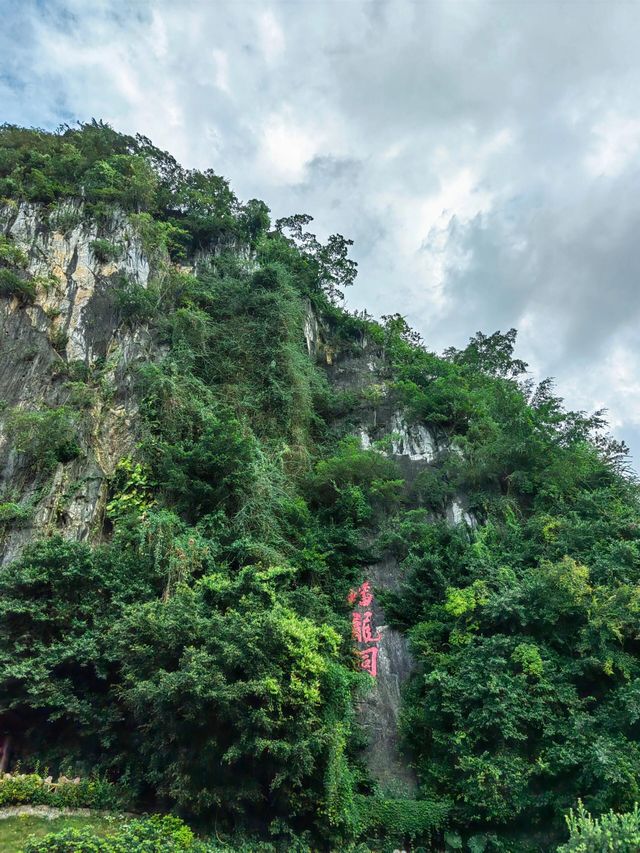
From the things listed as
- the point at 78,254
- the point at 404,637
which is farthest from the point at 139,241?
the point at 404,637

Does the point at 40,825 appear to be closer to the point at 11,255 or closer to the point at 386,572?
the point at 386,572

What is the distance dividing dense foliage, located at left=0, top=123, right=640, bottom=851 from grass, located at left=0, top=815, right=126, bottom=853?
2.04 ft

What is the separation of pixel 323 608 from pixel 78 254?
12486 mm

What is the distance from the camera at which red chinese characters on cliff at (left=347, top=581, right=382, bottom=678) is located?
983 cm

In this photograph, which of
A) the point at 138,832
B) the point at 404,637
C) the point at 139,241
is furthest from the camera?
the point at 139,241

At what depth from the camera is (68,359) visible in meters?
12.7

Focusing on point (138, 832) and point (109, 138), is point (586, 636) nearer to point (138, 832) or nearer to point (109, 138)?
point (138, 832)

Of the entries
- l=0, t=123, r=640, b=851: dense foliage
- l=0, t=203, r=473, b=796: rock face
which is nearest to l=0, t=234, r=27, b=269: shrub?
l=0, t=123, r=640, b=851: dense foliage

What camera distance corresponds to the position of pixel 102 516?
1004 centimetres

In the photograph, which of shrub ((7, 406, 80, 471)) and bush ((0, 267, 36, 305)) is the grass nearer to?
shrub ((7, 406, 80, 471))

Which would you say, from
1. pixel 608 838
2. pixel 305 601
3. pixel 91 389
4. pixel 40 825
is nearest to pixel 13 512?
pixel 91 389

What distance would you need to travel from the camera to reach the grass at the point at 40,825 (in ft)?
19.2

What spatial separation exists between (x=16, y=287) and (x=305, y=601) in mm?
11457

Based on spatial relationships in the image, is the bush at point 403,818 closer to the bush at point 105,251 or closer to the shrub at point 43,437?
the shrub at point 43,437
